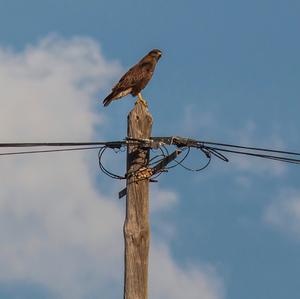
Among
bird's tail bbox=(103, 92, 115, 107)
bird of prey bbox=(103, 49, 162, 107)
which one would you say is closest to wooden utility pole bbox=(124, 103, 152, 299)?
bird of prey bbox=(103, 49, 162, 107)

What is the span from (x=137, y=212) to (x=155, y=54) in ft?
21.9

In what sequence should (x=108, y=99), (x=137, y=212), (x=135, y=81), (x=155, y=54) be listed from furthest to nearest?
1. (x=155, y=54)
2. (x=135, y=81)
3. (x=108, y=99)
4. (x=137, y=212)

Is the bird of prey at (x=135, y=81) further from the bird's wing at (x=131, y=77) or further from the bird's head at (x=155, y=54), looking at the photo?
the bird's head at (x=155, y=54)

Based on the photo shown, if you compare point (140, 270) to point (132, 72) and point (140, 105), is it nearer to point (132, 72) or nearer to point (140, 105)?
point (140, 105)

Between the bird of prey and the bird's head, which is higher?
the bird's head

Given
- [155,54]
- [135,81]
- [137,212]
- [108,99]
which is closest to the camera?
[137,212]

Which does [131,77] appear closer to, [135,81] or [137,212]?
[135,81]

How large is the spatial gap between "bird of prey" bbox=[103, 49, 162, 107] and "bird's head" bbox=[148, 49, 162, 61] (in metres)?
0.22

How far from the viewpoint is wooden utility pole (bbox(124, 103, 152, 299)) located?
9.12 metres

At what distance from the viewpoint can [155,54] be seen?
15.6m

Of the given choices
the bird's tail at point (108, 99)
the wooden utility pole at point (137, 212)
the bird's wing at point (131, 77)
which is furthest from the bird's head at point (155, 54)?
the wooden utility pole at point (137, 212)

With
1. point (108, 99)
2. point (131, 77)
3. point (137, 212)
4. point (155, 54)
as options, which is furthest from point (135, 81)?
point (137, 212)

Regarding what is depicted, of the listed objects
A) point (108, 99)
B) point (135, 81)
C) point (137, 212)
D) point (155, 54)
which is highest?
point (155, 54)

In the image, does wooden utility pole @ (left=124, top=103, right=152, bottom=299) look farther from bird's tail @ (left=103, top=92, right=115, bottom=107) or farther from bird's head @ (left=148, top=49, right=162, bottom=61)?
bird's head @ (left=148, top=49, right=162, bottom=61)
